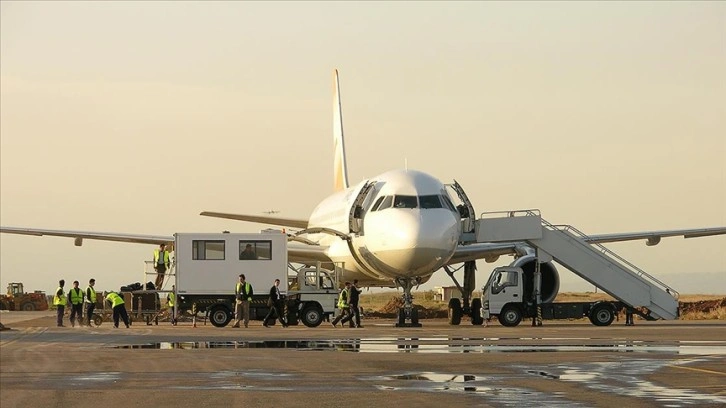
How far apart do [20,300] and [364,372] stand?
239 ft

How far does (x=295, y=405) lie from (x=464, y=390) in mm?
2517

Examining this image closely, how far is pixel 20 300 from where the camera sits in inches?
3413

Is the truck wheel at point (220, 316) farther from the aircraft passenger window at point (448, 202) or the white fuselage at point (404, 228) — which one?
the aircraft passenger window at point (448, 202)

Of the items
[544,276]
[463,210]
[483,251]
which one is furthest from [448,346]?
[544,276]

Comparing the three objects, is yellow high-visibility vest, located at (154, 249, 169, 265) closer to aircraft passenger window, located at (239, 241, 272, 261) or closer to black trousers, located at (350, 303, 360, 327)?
aircraft passenger window, located at (239, 241, 272, 261)

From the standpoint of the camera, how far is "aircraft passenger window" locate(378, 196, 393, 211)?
127 feet

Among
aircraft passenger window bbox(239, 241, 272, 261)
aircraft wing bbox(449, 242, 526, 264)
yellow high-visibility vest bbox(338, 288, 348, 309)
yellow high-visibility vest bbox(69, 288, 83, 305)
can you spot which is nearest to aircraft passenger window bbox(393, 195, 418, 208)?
yellow high-visibility vest bbox(338, 288, 348, 309)

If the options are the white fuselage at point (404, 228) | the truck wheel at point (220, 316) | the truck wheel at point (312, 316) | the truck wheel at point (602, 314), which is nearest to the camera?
the white fuselage at point (404, 228)

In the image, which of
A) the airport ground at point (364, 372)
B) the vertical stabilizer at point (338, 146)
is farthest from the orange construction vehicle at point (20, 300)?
the airport ground at point (364, 372)

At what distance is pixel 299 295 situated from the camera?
4038 cm

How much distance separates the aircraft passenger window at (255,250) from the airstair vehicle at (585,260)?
6.83 metres

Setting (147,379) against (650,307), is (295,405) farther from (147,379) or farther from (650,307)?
(650,307)

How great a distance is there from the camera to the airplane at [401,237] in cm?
3750

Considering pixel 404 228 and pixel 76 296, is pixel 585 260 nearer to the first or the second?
pixel 404 228
